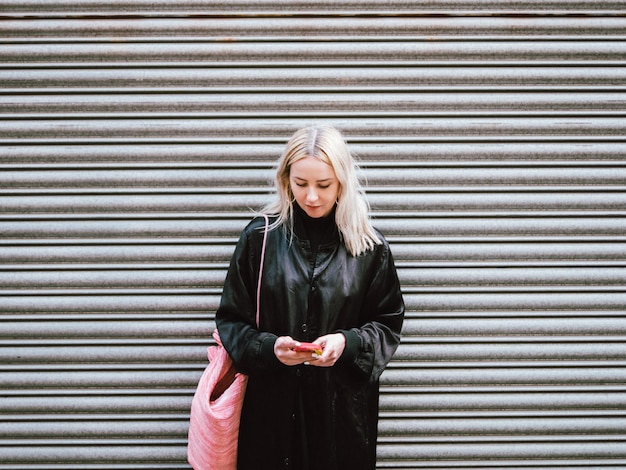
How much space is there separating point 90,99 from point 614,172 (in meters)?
3.42

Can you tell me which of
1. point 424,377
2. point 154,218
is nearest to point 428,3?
point 154,218

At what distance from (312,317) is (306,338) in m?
0.10

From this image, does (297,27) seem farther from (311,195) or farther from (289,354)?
(289,354)

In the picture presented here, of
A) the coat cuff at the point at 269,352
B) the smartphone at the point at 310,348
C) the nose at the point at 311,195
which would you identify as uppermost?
the nose at the point at 311,195

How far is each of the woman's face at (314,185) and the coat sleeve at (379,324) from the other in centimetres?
42

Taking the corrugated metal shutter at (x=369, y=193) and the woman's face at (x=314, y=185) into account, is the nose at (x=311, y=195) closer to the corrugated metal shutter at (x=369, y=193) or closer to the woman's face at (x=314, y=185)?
the woman's face at (x=314, y=185)

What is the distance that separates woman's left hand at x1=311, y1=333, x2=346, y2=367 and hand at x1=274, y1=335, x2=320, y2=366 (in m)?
0.04

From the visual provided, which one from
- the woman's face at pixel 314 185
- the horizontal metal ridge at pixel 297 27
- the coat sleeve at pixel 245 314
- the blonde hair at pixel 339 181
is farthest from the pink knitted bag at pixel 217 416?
the horizontal metal ridge at pixel 297 27

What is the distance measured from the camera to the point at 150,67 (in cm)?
276

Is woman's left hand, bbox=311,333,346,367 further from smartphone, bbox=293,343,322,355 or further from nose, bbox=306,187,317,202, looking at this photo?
nose, bbox=306,187,317,202

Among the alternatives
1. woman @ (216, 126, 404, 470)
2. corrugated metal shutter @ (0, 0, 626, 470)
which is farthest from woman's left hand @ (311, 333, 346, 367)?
corrugated metal shutter @ (0, 0, 626, 470)

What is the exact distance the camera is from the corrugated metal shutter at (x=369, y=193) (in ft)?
9.01

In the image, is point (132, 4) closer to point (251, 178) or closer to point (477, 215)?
point (251, 178)

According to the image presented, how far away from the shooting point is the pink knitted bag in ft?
7.18
